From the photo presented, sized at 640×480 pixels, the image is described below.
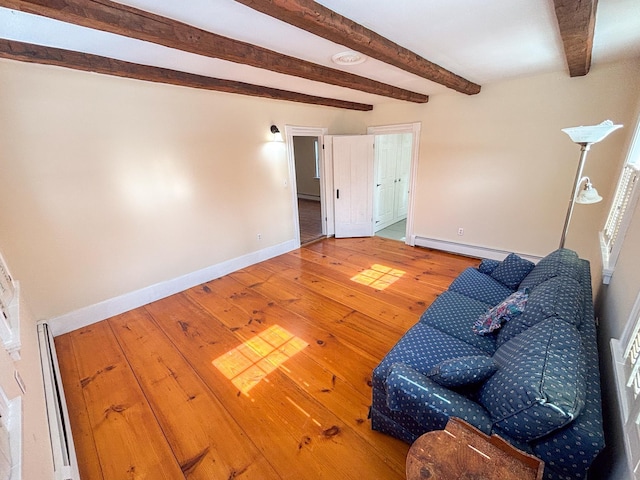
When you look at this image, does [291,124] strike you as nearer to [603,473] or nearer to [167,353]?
[167,353]

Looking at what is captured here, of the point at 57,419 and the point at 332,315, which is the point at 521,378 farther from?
the point at 57,419

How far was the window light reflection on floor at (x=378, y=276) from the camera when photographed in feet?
11.6

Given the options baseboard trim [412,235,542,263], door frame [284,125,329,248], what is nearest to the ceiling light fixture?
door frame [284,125,329,248]

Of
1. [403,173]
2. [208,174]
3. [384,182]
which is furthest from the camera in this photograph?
[403,173]

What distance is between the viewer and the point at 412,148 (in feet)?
14.7

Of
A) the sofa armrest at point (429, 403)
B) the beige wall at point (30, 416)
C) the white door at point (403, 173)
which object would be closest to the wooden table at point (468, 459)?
the sofa armrest at point (429, 403)

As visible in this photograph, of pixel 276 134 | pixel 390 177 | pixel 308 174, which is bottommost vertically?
pixel 308 174

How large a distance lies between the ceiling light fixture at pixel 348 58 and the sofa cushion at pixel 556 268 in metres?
2.25

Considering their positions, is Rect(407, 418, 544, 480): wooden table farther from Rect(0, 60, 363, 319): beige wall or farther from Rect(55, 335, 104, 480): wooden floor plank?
Rect(0, 60, 363, 319): beige wall

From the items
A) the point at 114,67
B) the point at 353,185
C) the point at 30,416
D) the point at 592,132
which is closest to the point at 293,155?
the point at 353,185

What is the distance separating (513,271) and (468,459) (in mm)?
2118

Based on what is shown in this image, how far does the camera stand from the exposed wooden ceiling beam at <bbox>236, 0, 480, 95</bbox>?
129 cm

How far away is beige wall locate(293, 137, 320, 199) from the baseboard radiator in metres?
6.92

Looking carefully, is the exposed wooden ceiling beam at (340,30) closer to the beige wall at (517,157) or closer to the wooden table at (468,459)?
the beige wall at (517,157)
